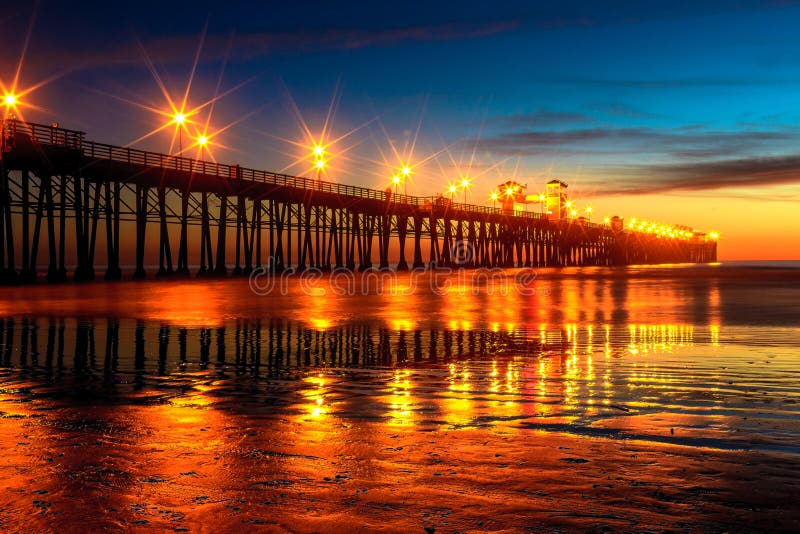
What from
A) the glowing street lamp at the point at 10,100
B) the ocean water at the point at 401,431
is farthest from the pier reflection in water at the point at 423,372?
the glowing street lamp at the point at 10,100

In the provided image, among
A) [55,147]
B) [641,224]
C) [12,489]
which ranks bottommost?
[12,489]

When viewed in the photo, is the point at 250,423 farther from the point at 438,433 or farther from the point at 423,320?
the point at 423,320

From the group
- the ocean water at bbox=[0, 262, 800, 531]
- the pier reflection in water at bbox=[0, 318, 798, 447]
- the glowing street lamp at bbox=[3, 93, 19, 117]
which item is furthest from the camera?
the glowing street lamp at bbox=[3, 93, 19, 117]

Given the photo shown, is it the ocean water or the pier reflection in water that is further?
the pier reflection in water

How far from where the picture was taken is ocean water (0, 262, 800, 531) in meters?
3.77

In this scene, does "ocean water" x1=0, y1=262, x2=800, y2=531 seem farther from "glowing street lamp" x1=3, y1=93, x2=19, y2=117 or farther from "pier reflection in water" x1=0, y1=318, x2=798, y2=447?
"glowing street lamp" x1=3, y1=93, x2=19, y2=117

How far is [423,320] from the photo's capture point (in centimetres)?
1620

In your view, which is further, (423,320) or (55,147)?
(55,147)

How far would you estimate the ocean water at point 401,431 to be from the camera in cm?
377

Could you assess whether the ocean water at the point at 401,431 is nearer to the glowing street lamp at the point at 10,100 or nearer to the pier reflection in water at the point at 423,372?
the pier reflection in water at the point at 423,372

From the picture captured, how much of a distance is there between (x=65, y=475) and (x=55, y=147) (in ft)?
111

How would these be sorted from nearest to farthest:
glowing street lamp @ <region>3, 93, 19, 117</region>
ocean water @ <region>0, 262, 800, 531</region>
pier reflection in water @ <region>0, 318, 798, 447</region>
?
ocean water @ <region>0, 262, 800, 531</region>
pier reflection in water @ <region>0, 318, 798, 447</region>
glowing street lamp @ <region>3, 93, 19, 117</region>

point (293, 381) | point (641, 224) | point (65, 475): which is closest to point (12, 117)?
point (293, 381)

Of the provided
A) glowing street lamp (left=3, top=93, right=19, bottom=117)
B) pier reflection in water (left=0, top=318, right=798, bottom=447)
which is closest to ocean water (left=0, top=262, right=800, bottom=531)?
pier reflection in water (left=0, top=318, right=798, bottom=447)
